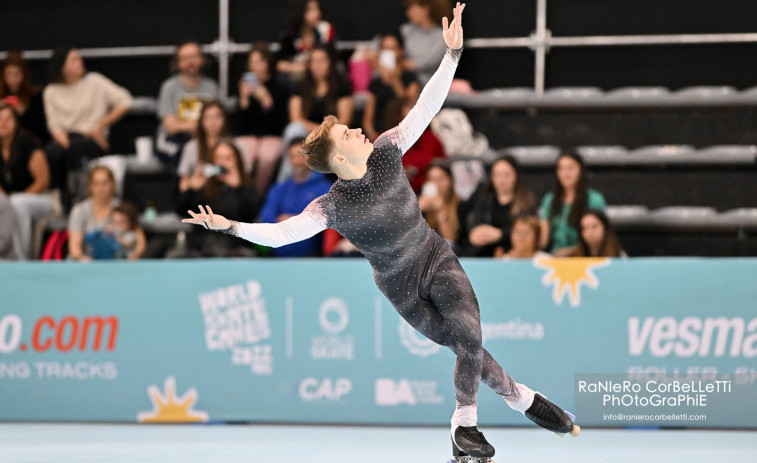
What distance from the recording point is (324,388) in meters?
7.10

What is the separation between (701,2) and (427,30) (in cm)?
277

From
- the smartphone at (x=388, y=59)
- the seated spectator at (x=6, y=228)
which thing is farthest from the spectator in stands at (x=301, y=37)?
the seated spectator at (x=6, y=228)

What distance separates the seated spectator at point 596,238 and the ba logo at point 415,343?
1.30m

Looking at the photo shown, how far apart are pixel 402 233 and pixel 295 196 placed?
3593 millimetres

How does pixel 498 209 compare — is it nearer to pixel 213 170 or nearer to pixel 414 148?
pixel 414 148

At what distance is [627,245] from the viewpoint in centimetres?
869

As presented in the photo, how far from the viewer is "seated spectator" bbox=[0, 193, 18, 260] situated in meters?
8.27

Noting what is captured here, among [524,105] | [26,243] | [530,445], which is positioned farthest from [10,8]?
[530,445]

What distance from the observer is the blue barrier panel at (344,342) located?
6.75 m

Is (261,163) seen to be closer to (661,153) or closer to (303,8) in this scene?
(303,8)

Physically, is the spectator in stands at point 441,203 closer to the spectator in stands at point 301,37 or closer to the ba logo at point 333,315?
the ba logo at point 333,315

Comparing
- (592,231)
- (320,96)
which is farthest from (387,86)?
(592,231)

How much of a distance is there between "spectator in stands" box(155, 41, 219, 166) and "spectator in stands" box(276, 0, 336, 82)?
0.75 metres

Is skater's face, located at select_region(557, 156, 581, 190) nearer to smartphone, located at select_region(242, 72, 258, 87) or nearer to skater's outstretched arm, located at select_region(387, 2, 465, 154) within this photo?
smartphone, located at select_region(242, 72, 258, 87)
